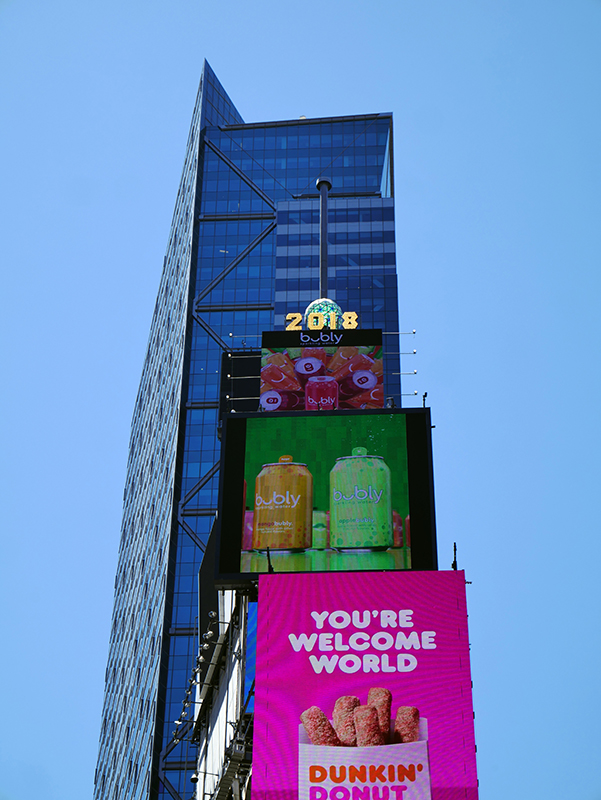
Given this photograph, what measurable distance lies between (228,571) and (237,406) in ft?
34.4

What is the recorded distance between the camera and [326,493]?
36.0 meters

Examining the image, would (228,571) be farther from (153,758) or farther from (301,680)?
(153,758)

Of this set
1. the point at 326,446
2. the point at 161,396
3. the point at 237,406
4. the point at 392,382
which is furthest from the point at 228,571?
the point at 161,396

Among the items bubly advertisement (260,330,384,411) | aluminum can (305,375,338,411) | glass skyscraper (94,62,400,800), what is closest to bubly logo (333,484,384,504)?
bubly advertisement (260,330,384,411)

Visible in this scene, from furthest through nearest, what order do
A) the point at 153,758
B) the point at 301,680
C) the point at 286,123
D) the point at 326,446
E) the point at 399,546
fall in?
the point at 286,123
the point at 153,758
the point at 326,446
the point at 399,546
the point at 301,680

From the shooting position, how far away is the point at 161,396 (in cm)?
14688

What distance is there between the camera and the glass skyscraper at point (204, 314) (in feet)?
375

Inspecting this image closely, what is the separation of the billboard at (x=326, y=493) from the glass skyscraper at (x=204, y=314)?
68.7m

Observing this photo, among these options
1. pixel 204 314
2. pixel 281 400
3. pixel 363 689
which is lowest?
pixel 363 689

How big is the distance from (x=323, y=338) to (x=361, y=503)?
9.61 metres

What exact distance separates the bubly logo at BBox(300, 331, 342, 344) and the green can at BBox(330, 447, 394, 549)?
756 centimetres

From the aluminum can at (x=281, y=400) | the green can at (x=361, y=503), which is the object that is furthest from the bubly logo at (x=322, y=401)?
the green can at (x=361, y=503)

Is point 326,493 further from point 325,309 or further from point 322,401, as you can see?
point 325,309

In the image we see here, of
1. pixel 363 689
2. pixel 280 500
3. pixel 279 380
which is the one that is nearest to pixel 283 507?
pixel 280 500
